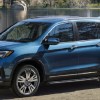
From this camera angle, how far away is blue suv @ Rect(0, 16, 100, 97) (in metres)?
8.98

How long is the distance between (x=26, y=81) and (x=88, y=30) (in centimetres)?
204

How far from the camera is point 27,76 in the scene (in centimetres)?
919

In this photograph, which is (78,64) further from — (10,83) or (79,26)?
(10,83)

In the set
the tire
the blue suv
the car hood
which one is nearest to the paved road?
the tire

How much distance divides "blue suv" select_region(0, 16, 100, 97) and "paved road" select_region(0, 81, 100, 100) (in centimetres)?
29

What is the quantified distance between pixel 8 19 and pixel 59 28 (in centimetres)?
2100

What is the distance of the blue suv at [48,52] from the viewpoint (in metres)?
8.98

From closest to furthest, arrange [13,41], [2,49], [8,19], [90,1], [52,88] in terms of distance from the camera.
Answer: [2,49]
[13,41]
[52,88]
[8,19]
[90,1]

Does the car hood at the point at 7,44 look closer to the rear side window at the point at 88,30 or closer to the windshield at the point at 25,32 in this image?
the windshield at the point at 25,32

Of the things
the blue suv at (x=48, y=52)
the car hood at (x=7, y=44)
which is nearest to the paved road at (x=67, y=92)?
the blue suv at (x=48, y=52)

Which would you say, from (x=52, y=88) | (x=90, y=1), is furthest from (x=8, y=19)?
(x=90, y=1)

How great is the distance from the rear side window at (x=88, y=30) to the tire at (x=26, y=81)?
58.4 inches

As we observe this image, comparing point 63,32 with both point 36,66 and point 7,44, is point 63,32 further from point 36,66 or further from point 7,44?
point 7,44

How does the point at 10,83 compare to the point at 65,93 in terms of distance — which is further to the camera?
the point at 65,93
